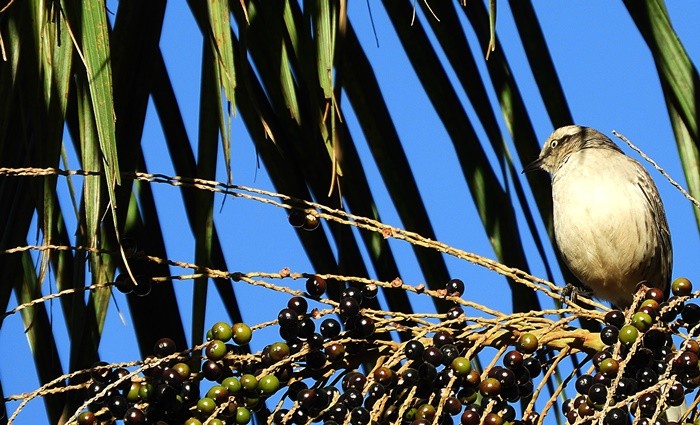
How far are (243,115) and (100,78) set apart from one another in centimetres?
69

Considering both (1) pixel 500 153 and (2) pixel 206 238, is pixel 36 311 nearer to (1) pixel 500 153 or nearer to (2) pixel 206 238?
(2) pixel 206 238

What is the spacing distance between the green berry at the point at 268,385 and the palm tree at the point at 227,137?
0.25 meters

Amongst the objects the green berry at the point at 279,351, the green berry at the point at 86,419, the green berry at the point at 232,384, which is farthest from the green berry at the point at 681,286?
the green berry at the point at 86,419

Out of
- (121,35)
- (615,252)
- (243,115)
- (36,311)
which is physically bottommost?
(615,252)

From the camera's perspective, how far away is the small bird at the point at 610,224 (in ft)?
13.2

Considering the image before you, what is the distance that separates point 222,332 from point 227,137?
1.29 ft

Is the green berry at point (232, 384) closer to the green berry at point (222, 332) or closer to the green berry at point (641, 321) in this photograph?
the green berry at point (222, 332)

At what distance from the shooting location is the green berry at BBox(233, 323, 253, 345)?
6.48 ft

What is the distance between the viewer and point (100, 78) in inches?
74.0

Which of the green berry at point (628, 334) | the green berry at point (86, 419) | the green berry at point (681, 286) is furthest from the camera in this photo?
the green berry at point (681, 286)

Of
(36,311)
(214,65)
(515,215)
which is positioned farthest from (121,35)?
(515,215)

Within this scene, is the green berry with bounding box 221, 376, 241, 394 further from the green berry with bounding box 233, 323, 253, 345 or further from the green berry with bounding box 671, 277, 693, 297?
the green berry with bounding box 671, 277, 693, 297

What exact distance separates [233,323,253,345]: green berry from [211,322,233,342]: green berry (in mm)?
12

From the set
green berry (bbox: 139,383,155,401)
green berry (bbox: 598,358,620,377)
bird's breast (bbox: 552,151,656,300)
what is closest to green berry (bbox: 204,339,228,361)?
green berry (bbox: 139,383,155,401)
